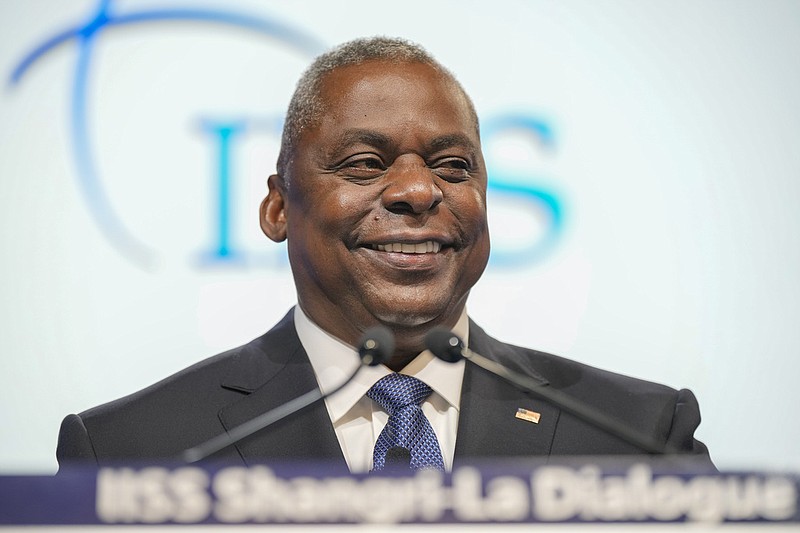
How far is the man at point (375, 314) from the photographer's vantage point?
83.6 inches

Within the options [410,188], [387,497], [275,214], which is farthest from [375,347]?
[275,214]

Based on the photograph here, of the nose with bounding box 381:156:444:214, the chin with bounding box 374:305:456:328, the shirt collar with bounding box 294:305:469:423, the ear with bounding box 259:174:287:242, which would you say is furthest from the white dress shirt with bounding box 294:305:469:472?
the nose with bounding box 381:156:444:214

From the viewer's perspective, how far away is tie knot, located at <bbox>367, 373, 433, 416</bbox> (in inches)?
83.7

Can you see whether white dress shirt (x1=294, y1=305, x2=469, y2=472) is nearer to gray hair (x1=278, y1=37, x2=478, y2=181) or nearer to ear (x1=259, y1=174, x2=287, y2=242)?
ear (x1=259, y1=174, x2=287, y2=242)

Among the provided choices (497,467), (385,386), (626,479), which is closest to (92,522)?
(497,467)

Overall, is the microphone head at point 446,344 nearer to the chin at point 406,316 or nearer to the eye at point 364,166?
the chin at point 406,316

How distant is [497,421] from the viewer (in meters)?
2.18

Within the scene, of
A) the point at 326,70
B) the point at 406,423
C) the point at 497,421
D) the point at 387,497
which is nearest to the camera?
the point at 387,497

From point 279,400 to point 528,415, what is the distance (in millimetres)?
533

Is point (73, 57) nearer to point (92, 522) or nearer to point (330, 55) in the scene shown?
point (330, 55)

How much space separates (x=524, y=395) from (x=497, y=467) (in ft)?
2.89

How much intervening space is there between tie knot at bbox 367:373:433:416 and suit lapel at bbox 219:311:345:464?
12 centimetres

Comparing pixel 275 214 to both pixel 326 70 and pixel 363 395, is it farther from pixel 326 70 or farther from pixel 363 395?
pixel 363 395

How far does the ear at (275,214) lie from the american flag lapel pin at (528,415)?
68cm
